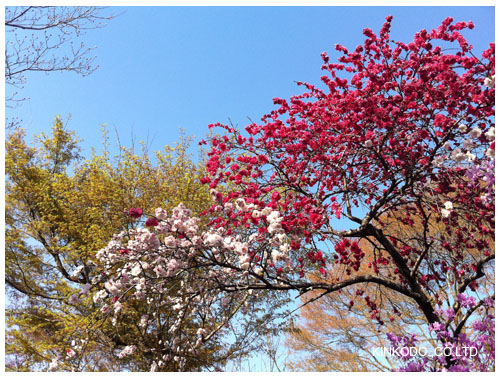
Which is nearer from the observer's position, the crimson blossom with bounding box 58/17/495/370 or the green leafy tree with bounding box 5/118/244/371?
the crimson blossom with bounding box 58/17/495/370

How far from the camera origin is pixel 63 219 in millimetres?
9750

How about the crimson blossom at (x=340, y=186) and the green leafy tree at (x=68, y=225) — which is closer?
the crimson blossom at (x=340, y=186)

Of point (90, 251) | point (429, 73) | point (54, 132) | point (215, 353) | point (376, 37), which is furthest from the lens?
point (54, 132)

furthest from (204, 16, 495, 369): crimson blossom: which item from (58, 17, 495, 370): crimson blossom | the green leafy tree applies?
the green leafy tree

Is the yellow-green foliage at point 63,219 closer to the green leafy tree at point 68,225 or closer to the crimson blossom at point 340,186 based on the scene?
the green leafy tree at point 68,225

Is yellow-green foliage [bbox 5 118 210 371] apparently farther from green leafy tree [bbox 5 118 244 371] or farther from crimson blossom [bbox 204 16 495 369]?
crimson blossom [bbox 204 16 495 369]

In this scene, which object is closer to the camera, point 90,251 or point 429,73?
point 429,73

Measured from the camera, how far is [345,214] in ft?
18.3

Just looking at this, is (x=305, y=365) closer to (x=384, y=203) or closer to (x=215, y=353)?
(x=215, y=353)

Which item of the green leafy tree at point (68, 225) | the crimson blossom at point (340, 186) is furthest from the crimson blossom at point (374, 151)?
the green leafy tree at point (68, 225)

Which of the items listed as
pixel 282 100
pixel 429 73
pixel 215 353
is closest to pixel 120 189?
pixel 215 353

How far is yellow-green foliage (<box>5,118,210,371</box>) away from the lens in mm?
8328

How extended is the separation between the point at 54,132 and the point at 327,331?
9440mm

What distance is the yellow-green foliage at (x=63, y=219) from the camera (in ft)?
27.3
